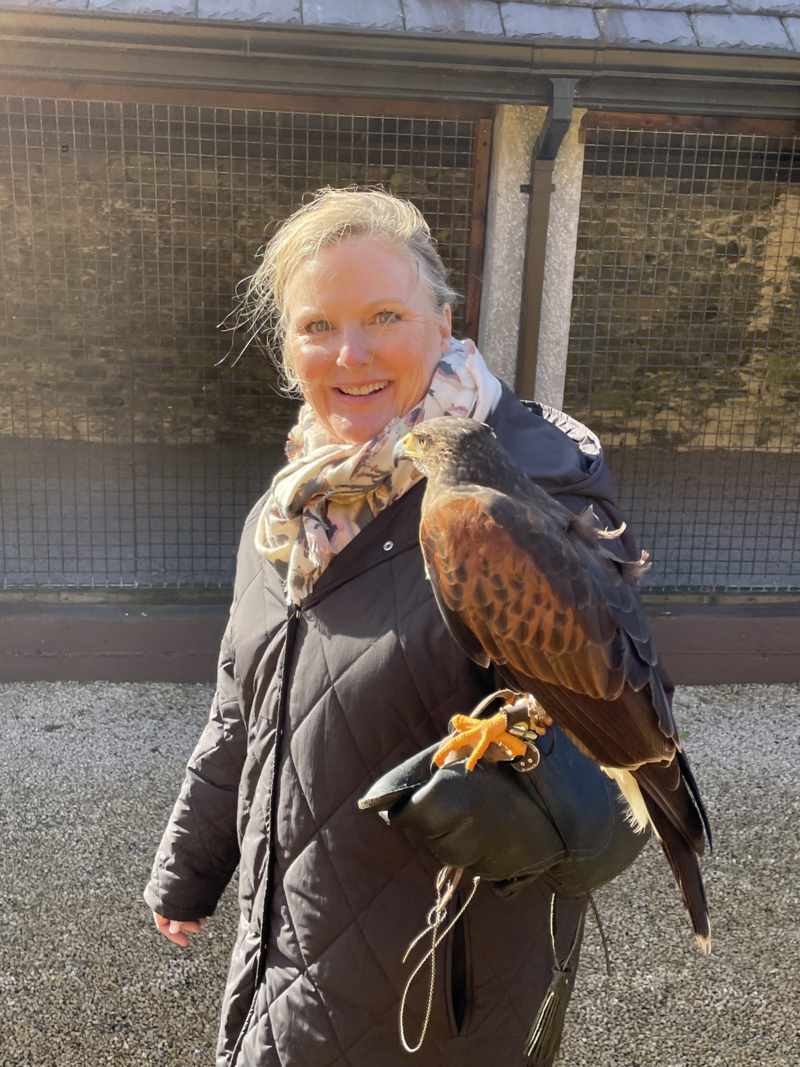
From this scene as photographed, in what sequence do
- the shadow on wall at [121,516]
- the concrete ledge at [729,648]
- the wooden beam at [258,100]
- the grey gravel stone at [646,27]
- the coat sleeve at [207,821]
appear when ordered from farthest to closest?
the shadow on wall at [121,516]
the concrete ledge at [729,648]
the wooden beam at [258,100]
the grey gravel stone at [646,27]
the coat sleeve at [207,821]

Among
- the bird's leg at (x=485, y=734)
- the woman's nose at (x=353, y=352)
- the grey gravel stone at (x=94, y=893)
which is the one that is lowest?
the grey gravel stone at (x=94, y=893)

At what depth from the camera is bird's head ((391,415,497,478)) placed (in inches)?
69.9

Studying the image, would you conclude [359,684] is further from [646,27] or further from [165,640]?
[646,27]

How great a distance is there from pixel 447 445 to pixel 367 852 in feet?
2.61

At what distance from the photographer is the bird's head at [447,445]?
1.77 metres

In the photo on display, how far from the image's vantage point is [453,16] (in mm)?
4715

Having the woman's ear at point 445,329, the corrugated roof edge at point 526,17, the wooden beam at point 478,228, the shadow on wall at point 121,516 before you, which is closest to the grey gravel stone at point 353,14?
the corrugated roof edge at point 526,17

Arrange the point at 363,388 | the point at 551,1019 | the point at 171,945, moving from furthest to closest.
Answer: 1. the point at 171,945
2. the point at 363,388
3. the point at 551,1019

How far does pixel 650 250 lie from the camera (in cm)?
913

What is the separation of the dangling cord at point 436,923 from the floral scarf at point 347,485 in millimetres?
610

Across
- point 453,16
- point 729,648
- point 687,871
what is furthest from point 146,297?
point 687,871

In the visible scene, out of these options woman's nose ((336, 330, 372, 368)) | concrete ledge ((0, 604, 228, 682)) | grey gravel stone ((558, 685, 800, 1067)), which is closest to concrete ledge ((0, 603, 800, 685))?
concrete ledge ((0, 604, 228, 682))

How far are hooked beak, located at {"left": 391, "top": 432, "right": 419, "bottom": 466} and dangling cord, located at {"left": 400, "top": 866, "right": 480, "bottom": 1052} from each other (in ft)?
2.52

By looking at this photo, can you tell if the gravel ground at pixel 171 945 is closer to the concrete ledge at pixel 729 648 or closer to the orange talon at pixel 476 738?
the concrete ledge at pixel 729 648
